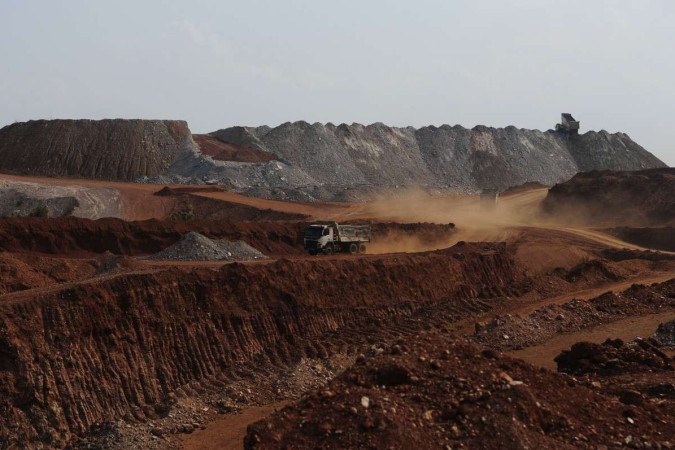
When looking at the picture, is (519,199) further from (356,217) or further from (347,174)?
(347,174)

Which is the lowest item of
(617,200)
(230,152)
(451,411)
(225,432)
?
(225,432)

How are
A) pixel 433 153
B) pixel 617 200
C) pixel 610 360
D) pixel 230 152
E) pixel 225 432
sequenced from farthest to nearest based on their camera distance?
pixel 433 153, pixel 230 152, pixel 617 200, pixel 610 360, pixel 225 432

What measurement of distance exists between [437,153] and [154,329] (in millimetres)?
85043

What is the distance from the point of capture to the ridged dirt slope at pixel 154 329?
20000mm

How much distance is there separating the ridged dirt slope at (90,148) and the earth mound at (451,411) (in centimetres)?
7153

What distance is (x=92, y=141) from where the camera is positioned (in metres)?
86.2

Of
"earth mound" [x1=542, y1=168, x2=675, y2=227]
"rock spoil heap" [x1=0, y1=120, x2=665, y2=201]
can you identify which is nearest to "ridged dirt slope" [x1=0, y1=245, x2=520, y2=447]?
"earth mound" [x1=542, y1=168, x2=675, y2=227]

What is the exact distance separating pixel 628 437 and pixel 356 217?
4891cm

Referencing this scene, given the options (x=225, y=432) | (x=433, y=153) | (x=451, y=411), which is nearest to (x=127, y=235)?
(x=225, y=432)

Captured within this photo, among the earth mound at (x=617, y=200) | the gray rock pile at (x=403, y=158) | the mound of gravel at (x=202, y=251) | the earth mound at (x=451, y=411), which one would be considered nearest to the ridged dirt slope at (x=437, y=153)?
the gray rock pile at (x=403, y=158)

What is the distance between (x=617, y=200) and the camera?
66438 millimetres

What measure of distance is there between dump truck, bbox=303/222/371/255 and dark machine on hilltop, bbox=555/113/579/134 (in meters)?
81.9

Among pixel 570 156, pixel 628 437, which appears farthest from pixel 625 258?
pixel 570 156

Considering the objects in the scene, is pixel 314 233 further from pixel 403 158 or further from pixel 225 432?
pixel 403 158
